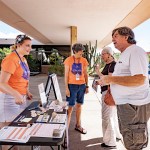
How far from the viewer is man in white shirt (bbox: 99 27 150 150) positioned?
1982 mm

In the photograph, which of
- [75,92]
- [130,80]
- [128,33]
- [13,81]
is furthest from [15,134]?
[75,92]

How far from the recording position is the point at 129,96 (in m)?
2.07

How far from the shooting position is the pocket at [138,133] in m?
2.07

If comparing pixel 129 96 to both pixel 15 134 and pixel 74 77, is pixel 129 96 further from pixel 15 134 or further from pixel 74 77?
pixel 74 77

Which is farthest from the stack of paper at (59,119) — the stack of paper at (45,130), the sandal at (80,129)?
the sandal at (80,129)

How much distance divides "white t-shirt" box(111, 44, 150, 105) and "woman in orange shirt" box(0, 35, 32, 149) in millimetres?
998

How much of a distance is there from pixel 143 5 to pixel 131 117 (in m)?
4.70

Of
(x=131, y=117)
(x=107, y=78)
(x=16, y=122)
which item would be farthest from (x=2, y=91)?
(x=131, y=117)

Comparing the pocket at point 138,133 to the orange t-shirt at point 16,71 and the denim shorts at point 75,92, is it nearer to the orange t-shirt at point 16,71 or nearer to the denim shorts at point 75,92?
the orange t-shirt at point 16,71

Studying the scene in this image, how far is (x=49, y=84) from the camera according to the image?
2.98 metres

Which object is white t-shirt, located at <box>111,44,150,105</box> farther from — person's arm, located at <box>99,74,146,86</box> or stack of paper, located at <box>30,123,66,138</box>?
stack of paper, located at <box>30,123,66,138</box>

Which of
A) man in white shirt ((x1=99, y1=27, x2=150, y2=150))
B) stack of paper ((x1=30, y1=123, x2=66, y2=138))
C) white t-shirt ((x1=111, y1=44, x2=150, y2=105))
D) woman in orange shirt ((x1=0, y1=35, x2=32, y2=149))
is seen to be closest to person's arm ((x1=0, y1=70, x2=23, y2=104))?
woman in orange shirt ((x1=0, y1=35, x2=32, y2=149))

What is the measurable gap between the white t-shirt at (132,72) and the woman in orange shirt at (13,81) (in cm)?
100

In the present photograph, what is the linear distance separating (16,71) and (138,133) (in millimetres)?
1368
